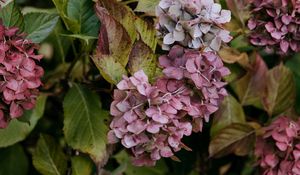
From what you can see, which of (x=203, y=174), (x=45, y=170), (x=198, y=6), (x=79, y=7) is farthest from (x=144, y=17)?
(x=203, y=174)

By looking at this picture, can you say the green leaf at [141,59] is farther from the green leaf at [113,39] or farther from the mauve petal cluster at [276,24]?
the mauve petal cluster at [276,24]

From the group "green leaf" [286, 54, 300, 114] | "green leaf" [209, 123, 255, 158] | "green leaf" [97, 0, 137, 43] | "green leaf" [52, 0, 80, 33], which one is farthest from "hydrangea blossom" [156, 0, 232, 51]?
"green leaf" [286, 54, 300, 114]

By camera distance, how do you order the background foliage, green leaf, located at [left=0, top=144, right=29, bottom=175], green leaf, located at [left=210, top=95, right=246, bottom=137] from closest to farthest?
1. the background foliage
2. green leaf, located at [left=210, top=95, right=246, bottom=137]
3. green leaf, located at [left=0, top=144, right=29, bottom=175]

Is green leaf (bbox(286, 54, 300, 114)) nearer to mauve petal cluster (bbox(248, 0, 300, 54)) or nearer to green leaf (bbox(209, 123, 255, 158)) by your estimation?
green leaf (bbox(209, 123, 255, 158))

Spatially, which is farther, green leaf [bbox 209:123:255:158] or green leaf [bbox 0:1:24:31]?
green leaf [bbox 209:123:255:158]

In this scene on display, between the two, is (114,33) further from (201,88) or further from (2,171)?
(2,171)

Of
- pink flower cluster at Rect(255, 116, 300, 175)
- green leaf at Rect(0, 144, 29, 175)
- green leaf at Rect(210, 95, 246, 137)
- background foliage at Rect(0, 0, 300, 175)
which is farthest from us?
green leaf at Rect(0, 144, 29, 175)

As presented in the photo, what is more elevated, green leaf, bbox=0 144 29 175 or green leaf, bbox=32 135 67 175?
green leaf, bbox=32 135 67 175

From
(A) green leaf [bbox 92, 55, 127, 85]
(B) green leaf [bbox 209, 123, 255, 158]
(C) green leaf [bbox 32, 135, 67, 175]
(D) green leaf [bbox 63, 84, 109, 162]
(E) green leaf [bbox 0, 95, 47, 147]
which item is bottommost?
(B) green leaf [bbox 209, 123, 255, 158]
